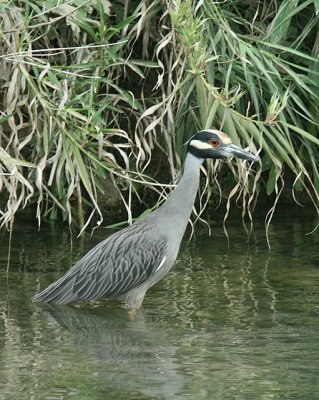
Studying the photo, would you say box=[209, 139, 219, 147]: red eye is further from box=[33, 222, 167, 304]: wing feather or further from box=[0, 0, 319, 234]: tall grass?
box=[33, 222, 167, 304]: wing feather

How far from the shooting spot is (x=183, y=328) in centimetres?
635

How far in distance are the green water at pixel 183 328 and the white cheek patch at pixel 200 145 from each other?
779 millimetres

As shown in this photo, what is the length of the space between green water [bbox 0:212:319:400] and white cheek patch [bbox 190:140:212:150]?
779 mm

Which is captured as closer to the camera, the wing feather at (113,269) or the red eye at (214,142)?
the wing feather at (113,269)

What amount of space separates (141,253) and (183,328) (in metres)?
0.81

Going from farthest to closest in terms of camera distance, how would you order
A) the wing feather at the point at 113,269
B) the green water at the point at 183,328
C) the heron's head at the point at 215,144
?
the heron's head at the point at 215,144 → the wing feather at the point at 113,269 → the green water at the point at 183,328

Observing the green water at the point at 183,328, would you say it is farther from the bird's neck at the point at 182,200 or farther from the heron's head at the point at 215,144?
the heron's head at the point at 215,144

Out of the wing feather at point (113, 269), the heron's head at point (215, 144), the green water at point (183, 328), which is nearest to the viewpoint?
the green water at point (183, 328)

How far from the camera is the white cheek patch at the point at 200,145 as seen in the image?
7.05 m

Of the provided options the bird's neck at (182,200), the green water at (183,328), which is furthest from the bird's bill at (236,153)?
the green water at (183,328)

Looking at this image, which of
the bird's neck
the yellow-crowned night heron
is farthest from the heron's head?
the bird's neck

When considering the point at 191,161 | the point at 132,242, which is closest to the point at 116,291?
the point at 132,242

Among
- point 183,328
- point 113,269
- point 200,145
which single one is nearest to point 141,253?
point 113,269

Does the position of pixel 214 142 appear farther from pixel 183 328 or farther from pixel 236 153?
pixel 183 328
